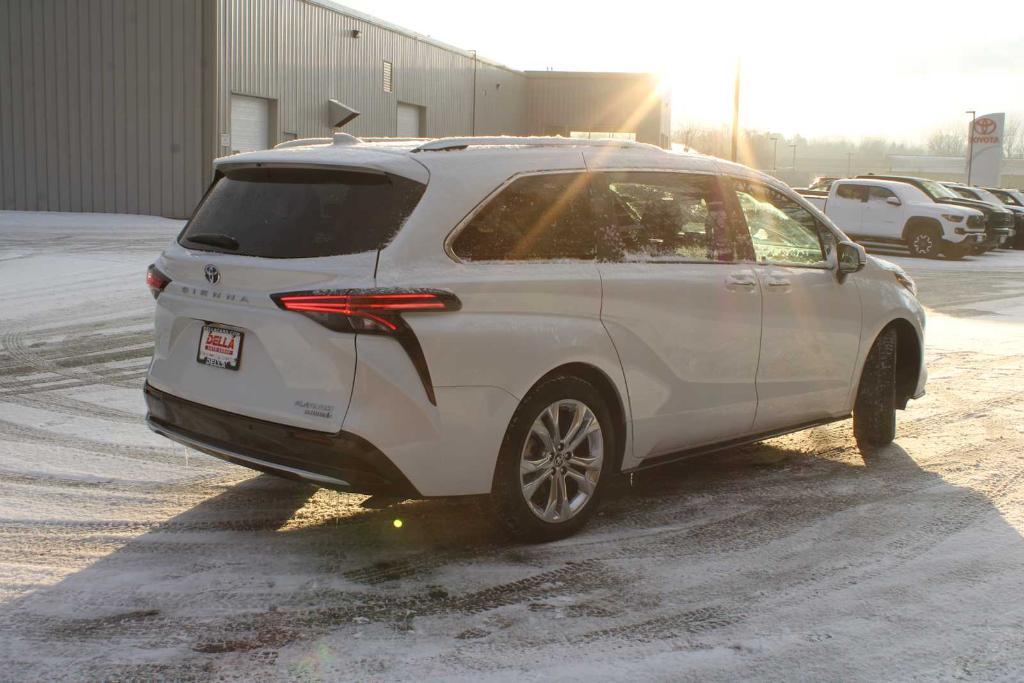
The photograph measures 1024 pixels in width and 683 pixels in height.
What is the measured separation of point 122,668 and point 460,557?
5.34 feet

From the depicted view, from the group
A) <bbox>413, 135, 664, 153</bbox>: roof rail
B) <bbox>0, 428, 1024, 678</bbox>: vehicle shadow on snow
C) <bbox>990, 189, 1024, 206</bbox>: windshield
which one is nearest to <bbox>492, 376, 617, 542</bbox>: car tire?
<bbox>0, 428, 1024, 678</bbox>: vehicle shadow on snow

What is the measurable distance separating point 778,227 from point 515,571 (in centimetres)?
270

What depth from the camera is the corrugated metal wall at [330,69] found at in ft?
100

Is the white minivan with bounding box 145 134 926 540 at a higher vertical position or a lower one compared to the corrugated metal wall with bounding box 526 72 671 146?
lower

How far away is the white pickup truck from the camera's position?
26.7 metres

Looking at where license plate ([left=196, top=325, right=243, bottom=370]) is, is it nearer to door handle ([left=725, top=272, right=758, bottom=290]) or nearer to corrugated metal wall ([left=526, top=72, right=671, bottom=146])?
door handle ([left=725, top=272, right=758, bottom=290])

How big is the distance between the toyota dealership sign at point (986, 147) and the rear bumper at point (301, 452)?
75.6 metres

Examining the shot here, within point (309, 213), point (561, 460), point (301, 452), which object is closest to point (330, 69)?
point (309, 213)

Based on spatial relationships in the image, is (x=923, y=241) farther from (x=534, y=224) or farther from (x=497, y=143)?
(x=534, y=224)

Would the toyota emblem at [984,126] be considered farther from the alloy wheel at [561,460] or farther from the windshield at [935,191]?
the alloy wheel at [561,460]

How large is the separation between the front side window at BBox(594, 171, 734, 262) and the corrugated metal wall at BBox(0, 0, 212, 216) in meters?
25.8

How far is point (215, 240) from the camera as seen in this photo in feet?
16.4

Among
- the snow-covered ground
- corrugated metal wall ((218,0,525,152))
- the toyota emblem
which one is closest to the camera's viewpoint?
the snow-covered ground

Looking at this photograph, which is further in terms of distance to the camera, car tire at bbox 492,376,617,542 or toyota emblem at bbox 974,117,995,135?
toyota emblem at bbox 974,117,995,135
